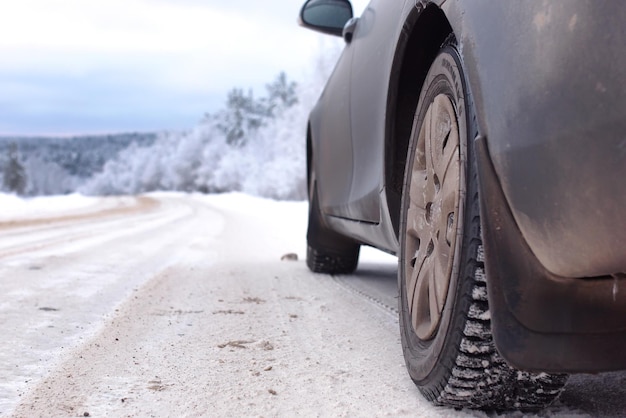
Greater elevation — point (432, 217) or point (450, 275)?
point (432, 217)

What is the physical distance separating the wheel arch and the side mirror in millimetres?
1953

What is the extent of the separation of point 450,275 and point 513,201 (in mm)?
367

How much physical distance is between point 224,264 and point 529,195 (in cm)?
510

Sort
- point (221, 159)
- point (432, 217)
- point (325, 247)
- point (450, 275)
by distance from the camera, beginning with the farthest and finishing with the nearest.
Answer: point (221, 159) → point (325, 247) → point (432, 217) → point (450, 275)

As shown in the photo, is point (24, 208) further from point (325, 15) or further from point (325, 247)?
point (325, 15)

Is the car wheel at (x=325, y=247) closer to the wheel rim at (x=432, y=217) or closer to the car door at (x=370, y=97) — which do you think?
the car door at (x=370, y=97)

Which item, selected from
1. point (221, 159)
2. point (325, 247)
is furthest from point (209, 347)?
point (221, 159)

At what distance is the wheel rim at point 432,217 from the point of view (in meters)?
1.75

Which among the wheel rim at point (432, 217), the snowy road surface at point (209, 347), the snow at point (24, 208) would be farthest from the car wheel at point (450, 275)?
the snow at point (24, 208)

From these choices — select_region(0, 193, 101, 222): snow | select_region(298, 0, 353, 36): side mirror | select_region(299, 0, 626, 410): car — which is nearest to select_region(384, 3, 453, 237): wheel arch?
select_region(299, 0, 626, 410): car

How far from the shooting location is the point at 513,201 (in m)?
1.39

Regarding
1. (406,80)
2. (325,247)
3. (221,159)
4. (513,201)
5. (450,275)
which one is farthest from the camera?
(221,159)

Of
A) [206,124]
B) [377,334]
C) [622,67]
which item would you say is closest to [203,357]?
[377,334]

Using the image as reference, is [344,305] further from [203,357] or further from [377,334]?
[203,357]
